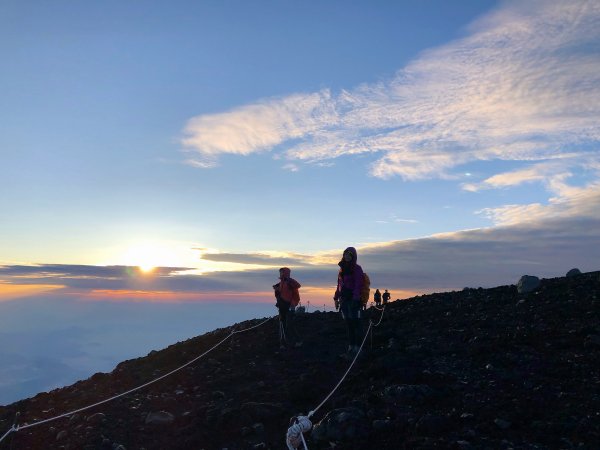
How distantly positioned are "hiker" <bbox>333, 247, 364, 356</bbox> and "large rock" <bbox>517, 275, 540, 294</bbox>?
786 cm

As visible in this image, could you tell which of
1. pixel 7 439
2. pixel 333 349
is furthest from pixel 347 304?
pixel 7 439

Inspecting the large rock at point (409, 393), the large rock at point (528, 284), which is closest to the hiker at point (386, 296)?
the large rock at point (528, 284)

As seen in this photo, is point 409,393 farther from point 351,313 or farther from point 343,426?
point 351,313

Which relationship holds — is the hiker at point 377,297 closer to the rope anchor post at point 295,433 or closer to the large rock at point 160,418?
the large rock at point 160,418

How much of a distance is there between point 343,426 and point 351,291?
246 inches

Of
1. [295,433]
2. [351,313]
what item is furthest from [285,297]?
[295,433]

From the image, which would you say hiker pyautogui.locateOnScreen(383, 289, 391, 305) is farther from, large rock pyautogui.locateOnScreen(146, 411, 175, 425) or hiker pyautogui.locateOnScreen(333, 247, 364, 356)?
large rock pyautogui.locateOnScreen(146, 411, 175, 425)

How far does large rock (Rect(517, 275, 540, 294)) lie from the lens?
1846 centimetres

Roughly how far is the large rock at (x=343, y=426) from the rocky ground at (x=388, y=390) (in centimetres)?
3

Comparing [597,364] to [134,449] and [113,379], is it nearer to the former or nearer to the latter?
[134,449]

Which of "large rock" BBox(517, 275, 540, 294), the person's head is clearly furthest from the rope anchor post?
"large rock" BBox(517, 275, 540, 294)

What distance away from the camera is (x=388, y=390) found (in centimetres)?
1059

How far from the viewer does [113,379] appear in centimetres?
1606

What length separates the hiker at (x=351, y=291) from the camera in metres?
15.1
